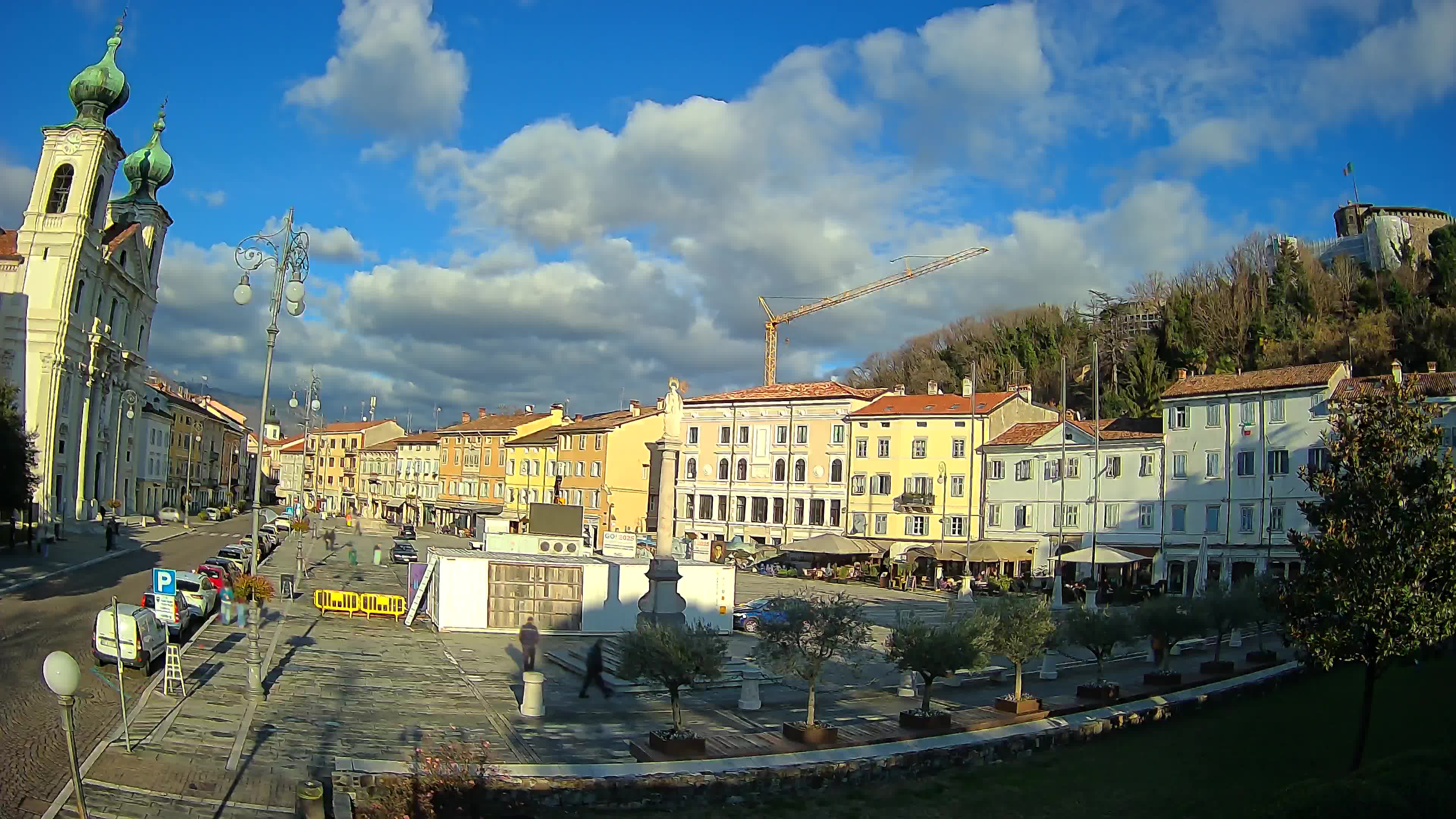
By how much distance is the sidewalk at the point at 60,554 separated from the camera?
35.5 meters

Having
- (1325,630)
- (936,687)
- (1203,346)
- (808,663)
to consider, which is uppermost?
(1203,346)

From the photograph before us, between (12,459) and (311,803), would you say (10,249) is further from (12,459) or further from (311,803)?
(311,803)

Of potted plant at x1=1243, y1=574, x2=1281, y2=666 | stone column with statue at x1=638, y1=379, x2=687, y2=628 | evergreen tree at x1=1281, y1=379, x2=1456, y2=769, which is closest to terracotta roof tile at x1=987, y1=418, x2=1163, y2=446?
potted plant at x1=1243, y1=574, x2=1281, y2=666

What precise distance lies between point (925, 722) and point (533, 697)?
736 cm

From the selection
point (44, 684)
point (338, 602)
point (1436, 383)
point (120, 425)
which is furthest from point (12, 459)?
point (1436, 383)

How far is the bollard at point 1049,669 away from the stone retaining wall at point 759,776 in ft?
17.2

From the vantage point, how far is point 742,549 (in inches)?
2499

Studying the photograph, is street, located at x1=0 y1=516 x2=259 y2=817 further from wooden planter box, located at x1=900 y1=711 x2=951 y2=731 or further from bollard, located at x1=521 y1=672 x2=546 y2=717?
wooden planter box, located at x1=900 y1=711 x2=951 y2=731

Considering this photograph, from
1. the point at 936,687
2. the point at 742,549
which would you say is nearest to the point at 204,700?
the point at 936,687

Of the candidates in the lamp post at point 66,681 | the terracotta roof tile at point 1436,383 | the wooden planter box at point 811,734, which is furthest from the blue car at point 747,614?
the terracotta roof tile at point 1436,383

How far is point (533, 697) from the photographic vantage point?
19281 mm

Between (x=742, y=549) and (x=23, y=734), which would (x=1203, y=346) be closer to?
(x=742, y=549)

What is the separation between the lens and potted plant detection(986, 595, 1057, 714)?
65.1ft

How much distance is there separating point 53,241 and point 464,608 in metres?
48.1
